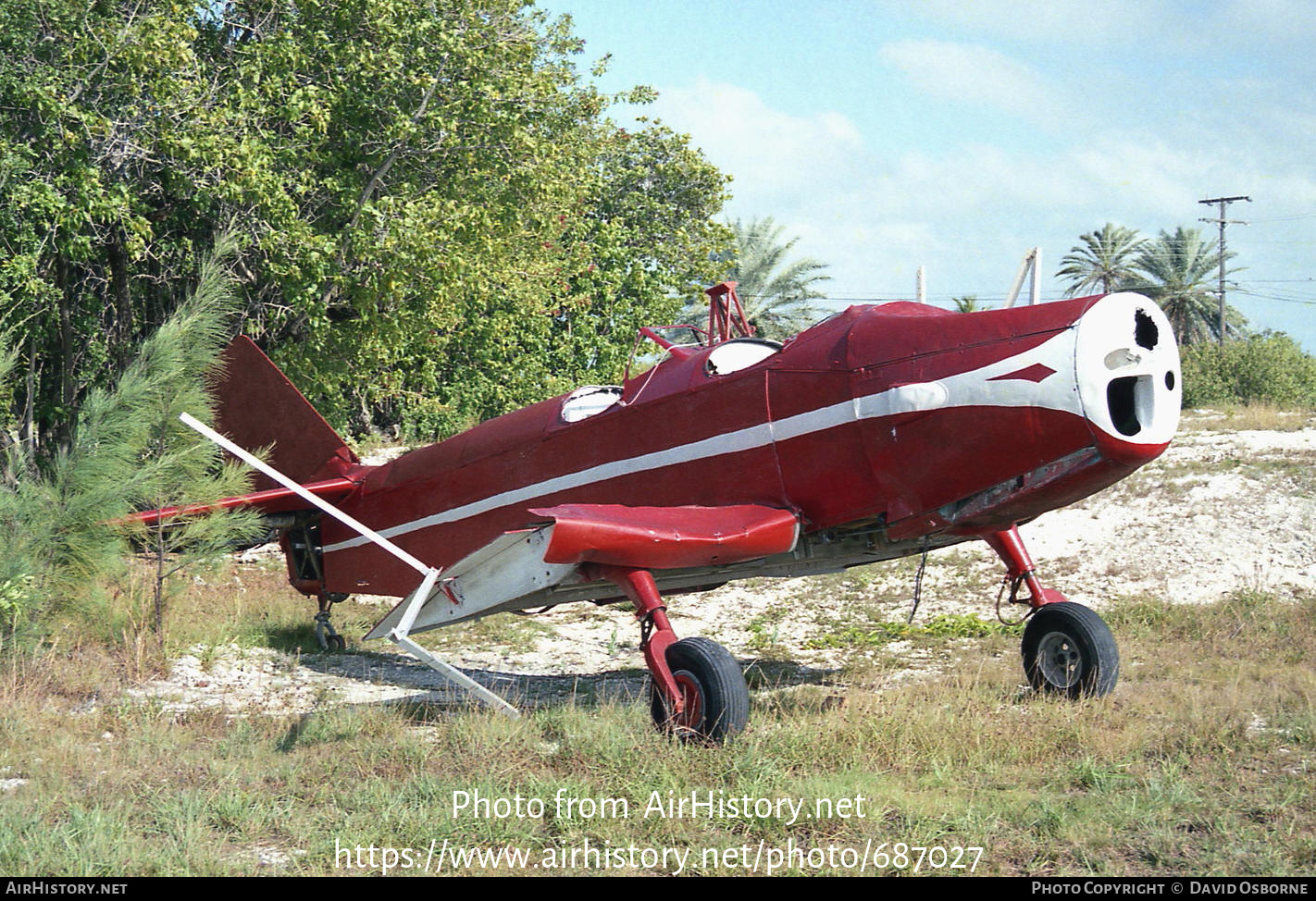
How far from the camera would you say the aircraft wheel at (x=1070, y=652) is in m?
6.80

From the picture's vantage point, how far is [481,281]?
15.8m

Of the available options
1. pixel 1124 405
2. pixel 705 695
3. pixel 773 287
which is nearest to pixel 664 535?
pixel 705 695

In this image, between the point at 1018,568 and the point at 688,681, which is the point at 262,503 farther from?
the point at 1018,568

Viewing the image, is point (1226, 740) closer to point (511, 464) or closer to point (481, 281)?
point (511, 464)

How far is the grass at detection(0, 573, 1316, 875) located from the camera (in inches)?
175

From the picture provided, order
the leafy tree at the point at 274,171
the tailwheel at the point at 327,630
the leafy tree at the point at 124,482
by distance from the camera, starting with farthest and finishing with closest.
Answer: the leafy tree at the point at 274,171 → the tailwheel at the point at 327,630 → the leafy tree at the point at 124,482

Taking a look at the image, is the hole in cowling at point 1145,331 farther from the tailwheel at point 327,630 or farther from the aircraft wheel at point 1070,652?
the tailwheel at point 327,630

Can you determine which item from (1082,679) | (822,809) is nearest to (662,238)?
(1082,679)

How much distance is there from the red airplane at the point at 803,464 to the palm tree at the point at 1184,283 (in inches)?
1608

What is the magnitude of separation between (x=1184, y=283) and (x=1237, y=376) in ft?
45.1

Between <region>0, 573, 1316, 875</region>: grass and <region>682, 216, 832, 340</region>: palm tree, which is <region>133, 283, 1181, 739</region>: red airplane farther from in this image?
<region>682, 216, 832, 340</region>: palm tree

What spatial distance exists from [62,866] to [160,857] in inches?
14.9

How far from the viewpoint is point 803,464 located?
22.1ft

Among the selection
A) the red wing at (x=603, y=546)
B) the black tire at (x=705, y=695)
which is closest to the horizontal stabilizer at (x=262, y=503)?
the red wing at (x=603, y=546)
